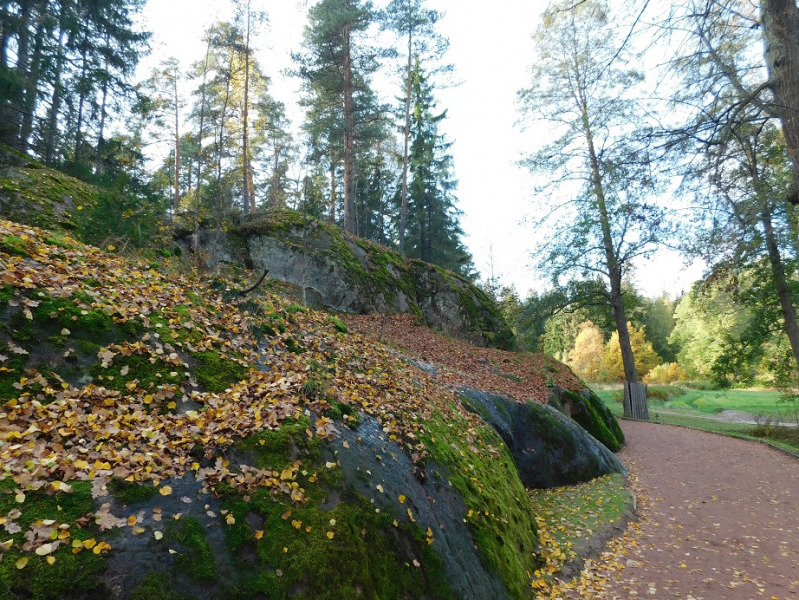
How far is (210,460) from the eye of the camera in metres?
3.34

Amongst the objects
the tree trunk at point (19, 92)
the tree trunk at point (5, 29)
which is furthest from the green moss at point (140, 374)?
Answer: the tree trunk at point (5, 29)

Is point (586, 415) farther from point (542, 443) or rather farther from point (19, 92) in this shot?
point (19, 92)

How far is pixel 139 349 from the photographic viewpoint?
429 centimetres

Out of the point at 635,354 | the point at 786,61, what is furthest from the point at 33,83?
the point at 635,354

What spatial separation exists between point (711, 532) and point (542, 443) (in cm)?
334

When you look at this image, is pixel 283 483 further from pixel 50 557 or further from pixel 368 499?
pixel 50 557

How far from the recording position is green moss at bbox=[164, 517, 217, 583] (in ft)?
8.50

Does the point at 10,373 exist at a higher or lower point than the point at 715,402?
higher

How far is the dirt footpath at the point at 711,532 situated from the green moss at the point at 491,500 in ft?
3.07

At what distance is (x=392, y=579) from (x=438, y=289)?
47.7ft

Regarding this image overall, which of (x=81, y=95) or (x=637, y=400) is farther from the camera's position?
(x=637, y=400)

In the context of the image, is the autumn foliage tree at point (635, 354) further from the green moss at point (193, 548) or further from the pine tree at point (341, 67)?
the green moss at point (193, 548)

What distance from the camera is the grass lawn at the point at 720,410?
13.8m

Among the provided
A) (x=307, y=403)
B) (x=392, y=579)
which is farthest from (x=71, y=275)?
(x=392, y=579)
